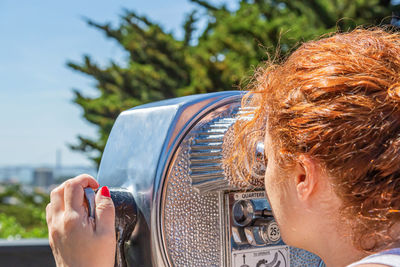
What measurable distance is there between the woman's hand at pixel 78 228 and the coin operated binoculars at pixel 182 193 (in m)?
0.07

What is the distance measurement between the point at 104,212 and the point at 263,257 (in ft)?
1.25

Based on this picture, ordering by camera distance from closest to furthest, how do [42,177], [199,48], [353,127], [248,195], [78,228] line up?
[353,127] < [78,228] < [248,195] < [199,48] < [42,177]

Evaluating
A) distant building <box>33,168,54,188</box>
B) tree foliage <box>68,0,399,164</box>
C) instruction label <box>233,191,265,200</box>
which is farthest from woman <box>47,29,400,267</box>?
distant building <box>33,168,54,188</box>

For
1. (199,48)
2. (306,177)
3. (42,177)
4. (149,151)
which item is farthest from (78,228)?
(42,177)

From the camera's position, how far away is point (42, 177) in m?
14.5

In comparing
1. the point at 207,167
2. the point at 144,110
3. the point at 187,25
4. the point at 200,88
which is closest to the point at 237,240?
the point at 207,167

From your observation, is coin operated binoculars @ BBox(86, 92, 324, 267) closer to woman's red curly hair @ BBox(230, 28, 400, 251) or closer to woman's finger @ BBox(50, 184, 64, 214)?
woman's finger @ BBox(50, 184, 64, 214)

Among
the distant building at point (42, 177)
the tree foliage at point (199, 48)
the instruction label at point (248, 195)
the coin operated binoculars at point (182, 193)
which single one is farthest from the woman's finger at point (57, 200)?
the distant building at point (42, 177)

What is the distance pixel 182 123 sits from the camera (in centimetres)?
95

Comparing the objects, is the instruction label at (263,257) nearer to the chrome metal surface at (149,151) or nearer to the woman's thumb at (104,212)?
the chrome metal surface at (149,151)

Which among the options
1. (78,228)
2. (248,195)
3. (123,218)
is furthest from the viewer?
(248,195)

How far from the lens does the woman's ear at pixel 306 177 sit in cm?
73

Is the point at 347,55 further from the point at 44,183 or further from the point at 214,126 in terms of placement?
A: the point at 44,183

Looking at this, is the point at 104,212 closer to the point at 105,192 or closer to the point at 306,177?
the point at 105,192
